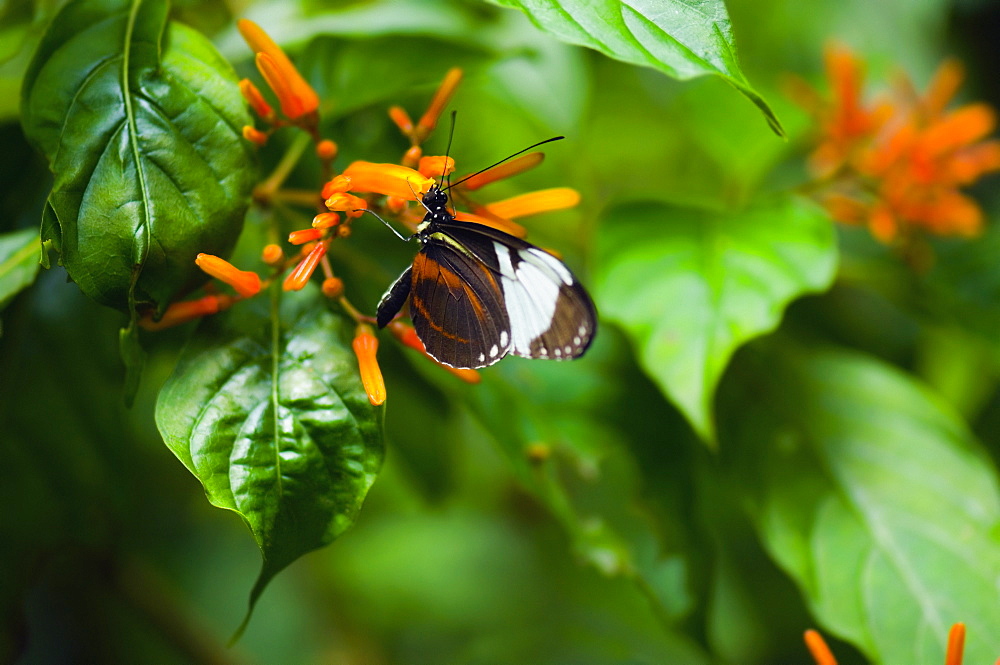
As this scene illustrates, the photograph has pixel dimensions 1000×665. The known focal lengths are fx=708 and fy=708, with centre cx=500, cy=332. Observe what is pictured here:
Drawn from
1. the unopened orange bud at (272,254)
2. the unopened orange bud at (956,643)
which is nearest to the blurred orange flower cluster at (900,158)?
the unopened orange bud at (956,643)

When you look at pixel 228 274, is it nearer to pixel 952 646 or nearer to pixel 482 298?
pixel 482 298

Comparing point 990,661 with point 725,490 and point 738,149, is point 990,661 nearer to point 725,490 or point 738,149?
point 725,490

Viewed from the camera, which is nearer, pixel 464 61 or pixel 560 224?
pixel 464 61

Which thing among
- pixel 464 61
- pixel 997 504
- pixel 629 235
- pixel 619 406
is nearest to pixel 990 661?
pixel 997 504

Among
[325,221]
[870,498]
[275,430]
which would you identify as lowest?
[870,498]

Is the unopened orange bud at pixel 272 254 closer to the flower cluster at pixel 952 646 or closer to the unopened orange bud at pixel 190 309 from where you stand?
the unopened orange bud at pixel 190 309

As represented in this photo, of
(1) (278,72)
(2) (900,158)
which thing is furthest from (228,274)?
(2) (900,158)
